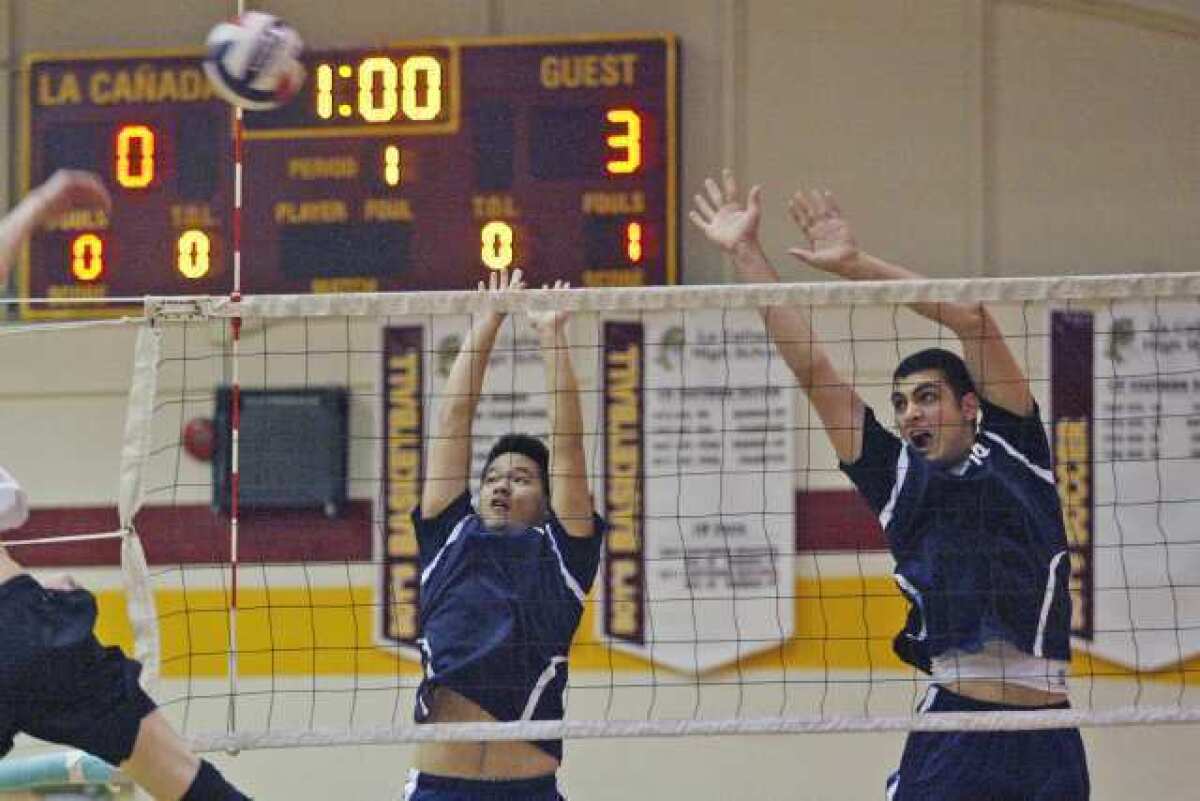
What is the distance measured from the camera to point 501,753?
5668 millimetres

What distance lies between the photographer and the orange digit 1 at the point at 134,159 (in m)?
8.85

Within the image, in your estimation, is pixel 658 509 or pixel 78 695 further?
pixel 658 509

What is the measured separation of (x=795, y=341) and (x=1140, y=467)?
10.4 feet

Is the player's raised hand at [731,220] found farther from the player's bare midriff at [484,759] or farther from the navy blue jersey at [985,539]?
the player's bare midriff at [484,759]

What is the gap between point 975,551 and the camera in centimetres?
546

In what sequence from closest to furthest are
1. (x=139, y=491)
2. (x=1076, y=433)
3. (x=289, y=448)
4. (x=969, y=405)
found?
(x=969, y=405)
(x=139, y=491)
(x=1076, y=433)
(x=289, y=448)

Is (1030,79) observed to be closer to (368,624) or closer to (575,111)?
(575,111)

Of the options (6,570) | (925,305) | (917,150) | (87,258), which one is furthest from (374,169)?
(6,570)

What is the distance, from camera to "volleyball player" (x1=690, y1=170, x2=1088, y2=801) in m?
5.47

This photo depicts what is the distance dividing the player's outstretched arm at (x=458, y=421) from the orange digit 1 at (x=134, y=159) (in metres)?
3.34

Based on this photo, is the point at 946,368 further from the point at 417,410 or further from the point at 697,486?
the point at 417,410

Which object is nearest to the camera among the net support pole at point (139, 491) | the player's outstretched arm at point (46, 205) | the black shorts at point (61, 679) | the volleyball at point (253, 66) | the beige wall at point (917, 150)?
the black shorts at point (61, 679)

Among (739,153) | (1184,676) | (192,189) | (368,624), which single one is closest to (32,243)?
(192,189)

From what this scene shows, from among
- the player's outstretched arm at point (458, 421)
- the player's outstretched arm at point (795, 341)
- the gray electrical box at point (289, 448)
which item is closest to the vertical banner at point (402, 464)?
the gray electrical box at point (289, 448)
